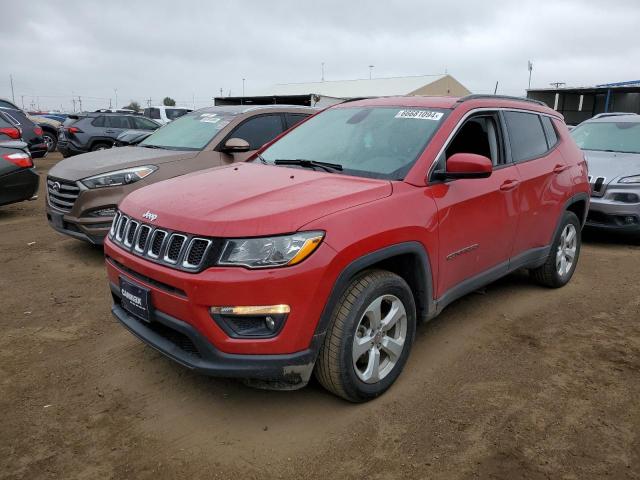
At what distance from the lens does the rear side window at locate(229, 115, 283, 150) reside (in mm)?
6246

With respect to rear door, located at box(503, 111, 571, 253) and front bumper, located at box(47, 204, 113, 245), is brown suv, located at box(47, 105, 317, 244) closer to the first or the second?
front bumper, located at box(47, 204, 113, 245)

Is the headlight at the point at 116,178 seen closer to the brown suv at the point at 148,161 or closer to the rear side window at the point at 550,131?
the brown suv at the point at 148,161

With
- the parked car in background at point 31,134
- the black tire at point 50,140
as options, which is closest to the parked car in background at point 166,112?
the black tire at point 50,140

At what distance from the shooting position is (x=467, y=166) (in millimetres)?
3164

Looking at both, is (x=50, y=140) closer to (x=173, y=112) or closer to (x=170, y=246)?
(x=173, y=112)

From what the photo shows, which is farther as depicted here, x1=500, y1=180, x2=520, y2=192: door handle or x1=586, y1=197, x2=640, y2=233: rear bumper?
x1=586, y1=197, x2=640, y2=233: rear bumper

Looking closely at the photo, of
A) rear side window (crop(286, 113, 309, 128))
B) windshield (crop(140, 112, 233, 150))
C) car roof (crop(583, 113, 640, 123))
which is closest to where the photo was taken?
windshield (crop(140, 112, 233, 150))

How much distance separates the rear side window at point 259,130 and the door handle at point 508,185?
3310 millimetres

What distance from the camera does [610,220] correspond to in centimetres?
673

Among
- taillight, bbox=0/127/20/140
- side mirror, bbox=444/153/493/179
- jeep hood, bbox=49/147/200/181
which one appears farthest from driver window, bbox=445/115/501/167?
taillight, bbox=0/127/20/140

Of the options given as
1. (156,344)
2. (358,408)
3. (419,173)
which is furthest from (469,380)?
(156,344)

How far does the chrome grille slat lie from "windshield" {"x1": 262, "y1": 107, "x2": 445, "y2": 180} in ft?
3.88

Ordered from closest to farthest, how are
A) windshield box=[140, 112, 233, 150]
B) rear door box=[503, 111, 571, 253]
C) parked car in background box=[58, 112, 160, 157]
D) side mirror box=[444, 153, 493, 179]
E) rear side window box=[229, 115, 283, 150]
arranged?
1. side mirror box=[444, 153, 493, 179]
2. rear door box=[503, 111, 571, 253]
3. windshield box=[140, 112, 233, 150]
4. rear side window box=[229, 115, 283, 150]
5. parked car in background box=[58, 112, 160, 157]

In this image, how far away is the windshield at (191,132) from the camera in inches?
240
